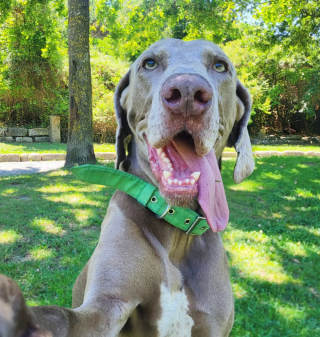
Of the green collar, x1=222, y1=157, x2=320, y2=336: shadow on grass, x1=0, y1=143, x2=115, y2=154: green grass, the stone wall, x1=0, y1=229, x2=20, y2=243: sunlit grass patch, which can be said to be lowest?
the stone wall

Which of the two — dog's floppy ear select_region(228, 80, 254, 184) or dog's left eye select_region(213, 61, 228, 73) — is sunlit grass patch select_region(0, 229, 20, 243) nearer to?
dog's floppy ear select_region(228, 80, 254, 184)

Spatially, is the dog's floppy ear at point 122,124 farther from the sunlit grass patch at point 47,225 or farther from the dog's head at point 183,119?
the sunlit grass patch at point 47,225

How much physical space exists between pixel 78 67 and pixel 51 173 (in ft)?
6.99

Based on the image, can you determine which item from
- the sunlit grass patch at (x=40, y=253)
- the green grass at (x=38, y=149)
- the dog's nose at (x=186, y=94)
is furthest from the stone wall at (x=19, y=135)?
the dog's nose at (x=186, y=94)

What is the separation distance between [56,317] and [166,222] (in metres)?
0.83

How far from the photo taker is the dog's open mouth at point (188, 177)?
5.22 feet

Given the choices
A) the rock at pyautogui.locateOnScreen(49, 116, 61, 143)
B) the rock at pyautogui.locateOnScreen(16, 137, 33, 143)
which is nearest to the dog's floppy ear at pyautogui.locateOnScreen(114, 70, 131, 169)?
the rock at pyautogui.locateOnScreen(49, 116, 61, 143)

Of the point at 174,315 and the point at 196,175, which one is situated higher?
the point at 196,175

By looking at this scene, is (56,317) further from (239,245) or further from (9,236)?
(239,245)

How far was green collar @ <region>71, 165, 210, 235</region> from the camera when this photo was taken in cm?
176

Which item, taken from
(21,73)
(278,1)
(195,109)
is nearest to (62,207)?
(195,109)

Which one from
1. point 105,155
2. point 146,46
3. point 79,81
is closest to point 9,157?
point 105,155

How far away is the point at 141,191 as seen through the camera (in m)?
1.78

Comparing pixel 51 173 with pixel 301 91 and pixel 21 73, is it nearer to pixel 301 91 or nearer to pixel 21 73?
pixel 21 73
